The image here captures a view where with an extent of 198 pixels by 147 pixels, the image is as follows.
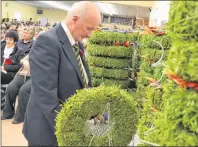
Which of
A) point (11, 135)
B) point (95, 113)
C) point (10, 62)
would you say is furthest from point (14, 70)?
point (95, 113)

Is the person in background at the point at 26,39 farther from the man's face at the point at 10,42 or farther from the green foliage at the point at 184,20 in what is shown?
the green foliage at the point at 184,20

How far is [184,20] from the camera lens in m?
0.96

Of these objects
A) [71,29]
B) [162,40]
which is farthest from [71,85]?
[162,40]

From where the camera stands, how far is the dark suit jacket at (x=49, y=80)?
5.59ft

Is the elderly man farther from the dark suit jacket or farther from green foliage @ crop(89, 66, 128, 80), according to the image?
green foliage @ crop(89, 66, 128, 80)

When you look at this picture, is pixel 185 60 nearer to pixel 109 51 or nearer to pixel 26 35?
pixel 109 51

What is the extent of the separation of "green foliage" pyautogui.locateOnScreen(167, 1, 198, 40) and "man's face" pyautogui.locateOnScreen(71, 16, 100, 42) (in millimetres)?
914

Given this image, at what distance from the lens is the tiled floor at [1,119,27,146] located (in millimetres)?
4184

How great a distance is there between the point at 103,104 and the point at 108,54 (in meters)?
4.37

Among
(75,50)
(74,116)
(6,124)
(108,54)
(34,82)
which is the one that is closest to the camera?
(74,116)

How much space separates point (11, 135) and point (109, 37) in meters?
2.38

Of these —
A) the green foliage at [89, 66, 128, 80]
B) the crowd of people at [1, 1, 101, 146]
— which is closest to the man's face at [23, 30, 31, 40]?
the green foliage at [89, 66, 128, 80]

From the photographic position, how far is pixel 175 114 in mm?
982

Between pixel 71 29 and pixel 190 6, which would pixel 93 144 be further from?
pixel 71 29
